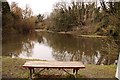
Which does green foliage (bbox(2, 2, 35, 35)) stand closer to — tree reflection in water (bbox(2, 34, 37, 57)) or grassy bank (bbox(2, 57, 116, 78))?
tree reflection in water (bbox(2, 34, 37, 57))

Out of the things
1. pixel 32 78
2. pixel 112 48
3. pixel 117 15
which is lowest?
pixel 32 78

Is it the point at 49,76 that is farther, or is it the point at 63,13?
the point at 63,13

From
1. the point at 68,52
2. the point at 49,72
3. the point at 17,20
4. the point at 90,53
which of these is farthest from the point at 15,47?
the point at 17,20

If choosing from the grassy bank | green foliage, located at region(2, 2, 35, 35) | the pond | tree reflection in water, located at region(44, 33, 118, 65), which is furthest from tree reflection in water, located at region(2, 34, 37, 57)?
the grassy bank

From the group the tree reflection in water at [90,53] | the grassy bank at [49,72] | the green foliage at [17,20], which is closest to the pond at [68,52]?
the tree reflection in water at [90,53]

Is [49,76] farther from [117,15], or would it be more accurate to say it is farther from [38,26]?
[38,26]

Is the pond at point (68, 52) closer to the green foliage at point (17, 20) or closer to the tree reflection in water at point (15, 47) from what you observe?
the tree reflection in water at point (15, 47)

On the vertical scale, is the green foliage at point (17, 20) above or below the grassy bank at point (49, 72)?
above

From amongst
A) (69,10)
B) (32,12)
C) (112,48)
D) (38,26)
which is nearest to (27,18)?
(32,12)

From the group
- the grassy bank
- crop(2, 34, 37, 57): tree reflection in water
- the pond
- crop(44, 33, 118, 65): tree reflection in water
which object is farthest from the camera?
crop(2, 34, 37, 57): tree reflection in water

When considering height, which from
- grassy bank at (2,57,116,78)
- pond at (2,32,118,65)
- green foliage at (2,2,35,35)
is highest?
green foliage at (2,2,35,35)

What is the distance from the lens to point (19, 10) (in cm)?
2519

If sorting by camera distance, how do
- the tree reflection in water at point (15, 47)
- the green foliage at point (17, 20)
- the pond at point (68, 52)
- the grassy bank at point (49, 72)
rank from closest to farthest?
the grassy bank at point (49, 72) < the pond at point (68, 52) < the tree reflection in water at point (15, 47) < the green foliage at point (17, 20)

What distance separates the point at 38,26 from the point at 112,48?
3355 cm
